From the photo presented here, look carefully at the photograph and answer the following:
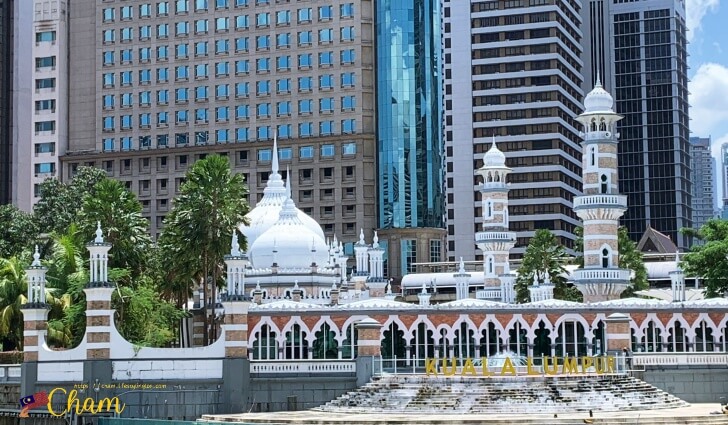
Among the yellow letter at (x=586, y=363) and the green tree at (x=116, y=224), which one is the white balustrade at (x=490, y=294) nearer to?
the green tree at (x=116, y=224)

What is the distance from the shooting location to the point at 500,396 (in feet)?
201

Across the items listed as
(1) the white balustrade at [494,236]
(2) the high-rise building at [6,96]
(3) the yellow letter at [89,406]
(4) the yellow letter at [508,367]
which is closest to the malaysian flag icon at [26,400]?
(3) the yellow letter at [89,406]

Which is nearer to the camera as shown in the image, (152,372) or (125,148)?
(152,372)

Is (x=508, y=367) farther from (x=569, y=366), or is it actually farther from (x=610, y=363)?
(x=610, y=363)

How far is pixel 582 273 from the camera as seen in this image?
87.1 metres

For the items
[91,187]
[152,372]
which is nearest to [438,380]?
[152,372]

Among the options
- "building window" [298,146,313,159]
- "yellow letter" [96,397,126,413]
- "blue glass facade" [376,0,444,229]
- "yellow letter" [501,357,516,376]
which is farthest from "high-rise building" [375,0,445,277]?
"yellow letter" [96,397,126,413]

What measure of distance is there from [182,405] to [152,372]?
209 cm

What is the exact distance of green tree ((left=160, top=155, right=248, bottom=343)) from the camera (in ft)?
259

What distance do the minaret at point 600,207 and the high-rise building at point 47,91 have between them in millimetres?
83204

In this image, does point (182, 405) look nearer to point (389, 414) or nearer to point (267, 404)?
point (267, 404)

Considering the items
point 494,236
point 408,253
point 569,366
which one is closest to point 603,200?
point 494,236

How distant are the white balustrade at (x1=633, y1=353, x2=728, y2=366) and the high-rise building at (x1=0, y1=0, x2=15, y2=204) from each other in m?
107

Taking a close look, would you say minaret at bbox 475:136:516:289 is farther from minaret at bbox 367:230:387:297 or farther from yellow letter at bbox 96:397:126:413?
yellow letter at bbox 96:397:126:413
